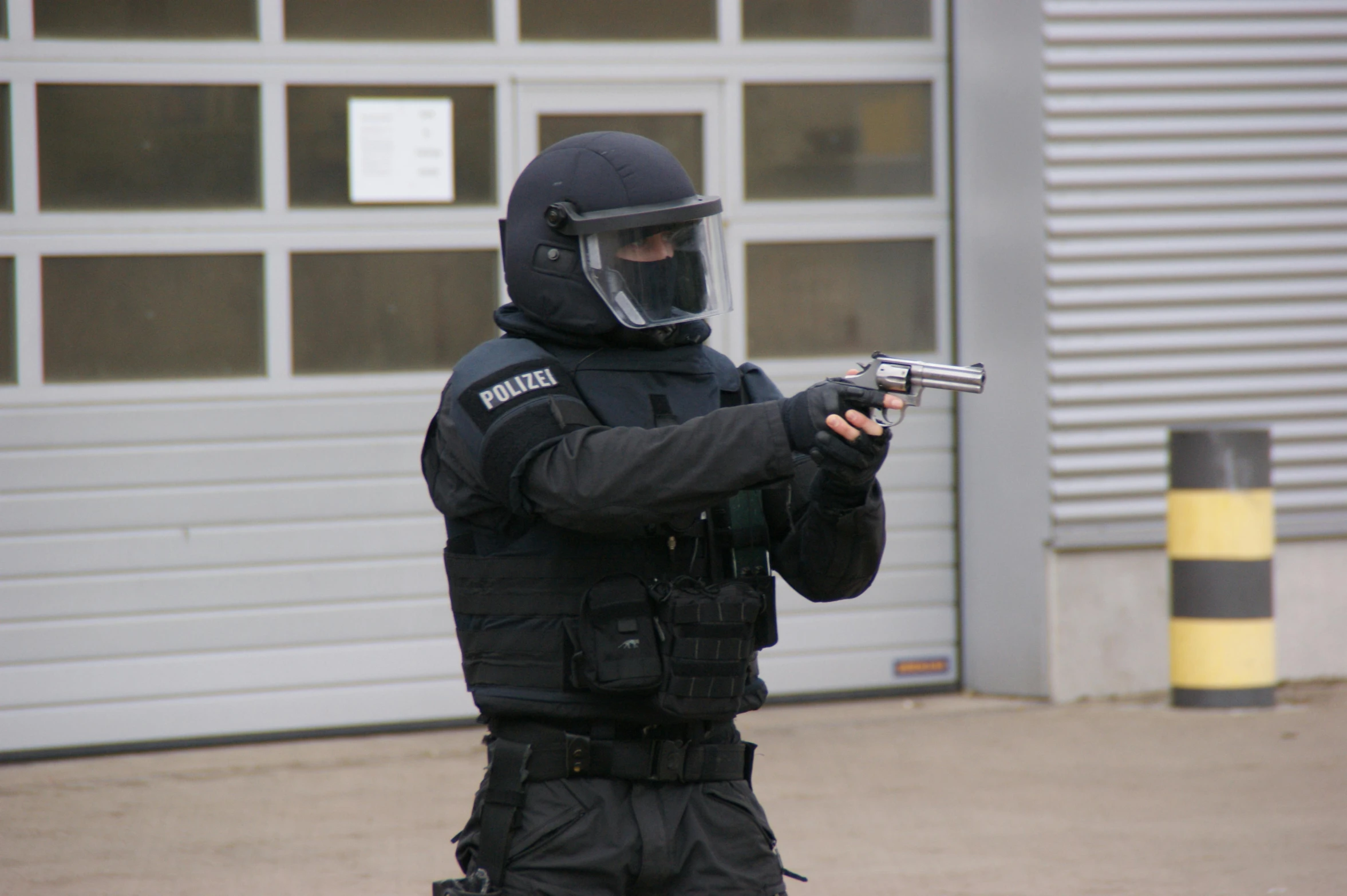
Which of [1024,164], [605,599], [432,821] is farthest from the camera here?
[1024,164]

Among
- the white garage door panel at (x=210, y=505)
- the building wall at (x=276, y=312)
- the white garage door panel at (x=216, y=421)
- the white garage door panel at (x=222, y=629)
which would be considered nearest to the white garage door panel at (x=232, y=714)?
the building wall at (x=276, y=312)

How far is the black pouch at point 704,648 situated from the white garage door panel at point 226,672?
407cm

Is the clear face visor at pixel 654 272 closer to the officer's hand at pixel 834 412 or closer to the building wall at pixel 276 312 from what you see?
the officer's hand at pixel 834 412

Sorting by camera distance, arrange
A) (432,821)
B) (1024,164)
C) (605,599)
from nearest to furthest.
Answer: (605,599)
(432,821)
(1024,164)

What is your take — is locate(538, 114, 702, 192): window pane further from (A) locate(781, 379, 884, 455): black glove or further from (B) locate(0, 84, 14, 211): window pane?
(A) locate(781, 379, 884, 455): black glove

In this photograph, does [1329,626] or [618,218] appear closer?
[618,218]

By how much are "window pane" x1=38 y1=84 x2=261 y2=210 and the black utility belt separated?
4.27 meters

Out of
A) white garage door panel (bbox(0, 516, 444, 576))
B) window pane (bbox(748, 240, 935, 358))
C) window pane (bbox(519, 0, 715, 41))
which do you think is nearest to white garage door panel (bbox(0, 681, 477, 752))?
white garage door panel (bbox(0, 516, 444, 576))

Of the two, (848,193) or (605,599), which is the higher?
(848,193)

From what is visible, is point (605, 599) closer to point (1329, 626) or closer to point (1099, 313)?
point (1099, 313)

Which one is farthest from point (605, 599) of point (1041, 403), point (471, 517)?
point (1041, 403)

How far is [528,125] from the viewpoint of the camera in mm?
6676

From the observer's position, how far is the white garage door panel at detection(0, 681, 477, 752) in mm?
6113

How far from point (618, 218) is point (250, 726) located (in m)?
4.26
